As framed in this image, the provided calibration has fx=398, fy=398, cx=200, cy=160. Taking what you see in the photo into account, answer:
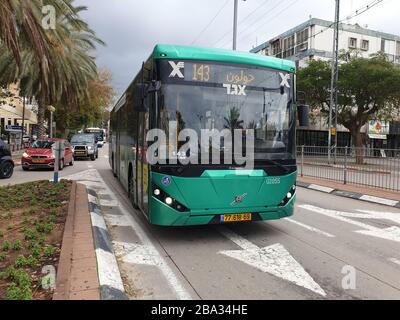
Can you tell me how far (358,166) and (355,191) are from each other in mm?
1456

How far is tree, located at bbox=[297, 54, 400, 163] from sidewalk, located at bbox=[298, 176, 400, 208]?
1612 cm

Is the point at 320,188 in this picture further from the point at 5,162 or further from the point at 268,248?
the point at 5,162

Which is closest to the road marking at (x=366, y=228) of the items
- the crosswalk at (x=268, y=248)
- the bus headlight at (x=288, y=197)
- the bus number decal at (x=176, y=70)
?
the crosswalk at (x=268, y=248)

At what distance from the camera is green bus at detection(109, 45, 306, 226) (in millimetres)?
6238

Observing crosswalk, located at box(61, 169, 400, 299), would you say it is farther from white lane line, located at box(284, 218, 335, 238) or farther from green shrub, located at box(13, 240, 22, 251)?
green shrub, located at box(13, 240, 22, 251)

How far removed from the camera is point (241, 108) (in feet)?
21.6

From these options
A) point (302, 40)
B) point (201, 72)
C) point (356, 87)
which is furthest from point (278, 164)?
point (302, 40)

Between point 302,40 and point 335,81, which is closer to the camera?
point 335,81

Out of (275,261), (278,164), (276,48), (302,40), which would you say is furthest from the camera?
(276,48)

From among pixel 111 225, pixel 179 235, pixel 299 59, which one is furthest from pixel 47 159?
pixel 299 59

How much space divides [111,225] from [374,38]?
47.7 meters

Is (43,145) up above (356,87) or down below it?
below

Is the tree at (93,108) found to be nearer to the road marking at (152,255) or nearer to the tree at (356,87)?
the tree at (356,87)
